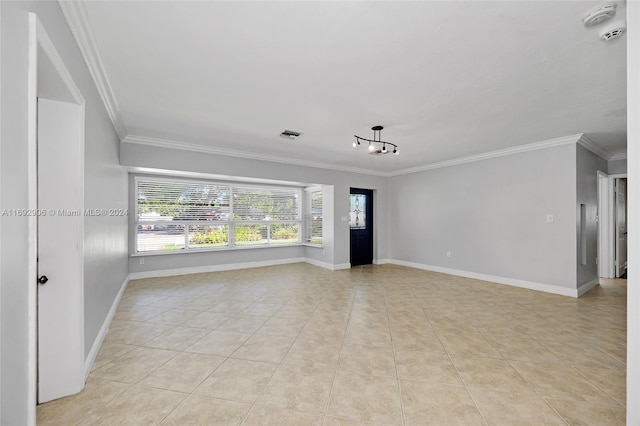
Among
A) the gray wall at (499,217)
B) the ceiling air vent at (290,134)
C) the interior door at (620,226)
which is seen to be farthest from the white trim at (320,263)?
the interior door at (620,226)

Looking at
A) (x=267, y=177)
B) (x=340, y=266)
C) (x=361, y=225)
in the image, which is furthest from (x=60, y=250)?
(x=361, y=225)

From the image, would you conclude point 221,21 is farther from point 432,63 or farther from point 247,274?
point 247,274

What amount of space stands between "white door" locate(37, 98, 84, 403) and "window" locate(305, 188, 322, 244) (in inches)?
210

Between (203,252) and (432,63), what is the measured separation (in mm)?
5573

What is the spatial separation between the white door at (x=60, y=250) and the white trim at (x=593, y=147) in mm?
6401

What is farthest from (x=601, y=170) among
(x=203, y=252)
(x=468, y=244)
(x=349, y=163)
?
(x=203, y=252)

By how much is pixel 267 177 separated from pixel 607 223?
23.5 ft

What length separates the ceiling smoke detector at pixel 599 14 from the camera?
66.8 inches

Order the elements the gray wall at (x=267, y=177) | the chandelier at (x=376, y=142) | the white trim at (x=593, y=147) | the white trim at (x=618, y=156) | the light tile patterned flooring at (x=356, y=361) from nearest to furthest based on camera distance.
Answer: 1. the light tile patterned flooring at (x=356, y=361)
2. the chandelier at (x=376, y=142)
3. the white trim at (x=593, y=147)
4. the gray wall at (x=267, y=177)
5. the white trim at (x=618, y=156)

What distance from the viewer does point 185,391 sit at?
6.56 ft

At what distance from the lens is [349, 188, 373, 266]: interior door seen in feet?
23.5

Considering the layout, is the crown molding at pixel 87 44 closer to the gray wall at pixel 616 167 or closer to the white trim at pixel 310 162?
the white trim at pixel 310 162

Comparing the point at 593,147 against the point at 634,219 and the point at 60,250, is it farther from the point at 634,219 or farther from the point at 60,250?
the point at 60,250

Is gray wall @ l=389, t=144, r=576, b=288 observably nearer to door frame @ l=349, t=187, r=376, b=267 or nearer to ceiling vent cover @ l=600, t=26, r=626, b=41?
door frame @ l=349, t=187, r=376, b=267
